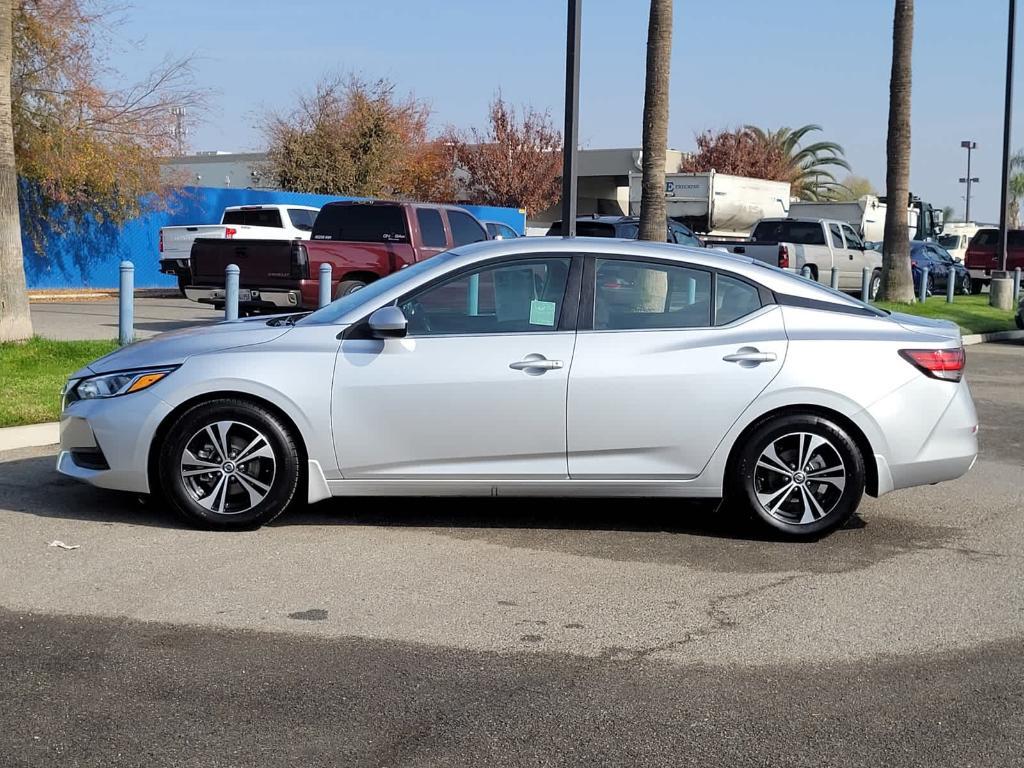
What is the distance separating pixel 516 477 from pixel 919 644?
7.80 ft

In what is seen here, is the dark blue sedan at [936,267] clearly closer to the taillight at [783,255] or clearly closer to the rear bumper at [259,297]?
the taillight at [783,255]

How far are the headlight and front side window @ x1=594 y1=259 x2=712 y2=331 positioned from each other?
238 centimetres

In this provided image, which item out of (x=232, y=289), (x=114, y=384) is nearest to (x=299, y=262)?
(x=232, y=289)

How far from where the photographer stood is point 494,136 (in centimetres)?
5144

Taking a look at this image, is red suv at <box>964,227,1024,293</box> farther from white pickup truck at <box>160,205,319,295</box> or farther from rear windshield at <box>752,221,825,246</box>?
white pickup truck at <box>160,205,319,295</box>

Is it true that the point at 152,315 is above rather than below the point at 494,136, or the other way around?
below

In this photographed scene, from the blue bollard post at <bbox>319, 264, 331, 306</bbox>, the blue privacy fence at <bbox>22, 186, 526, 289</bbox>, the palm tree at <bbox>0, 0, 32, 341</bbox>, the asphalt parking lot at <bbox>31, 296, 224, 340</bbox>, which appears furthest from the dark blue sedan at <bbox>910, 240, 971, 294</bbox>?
the palm tree at <bbox>0, 0, 32, 341</bbox>

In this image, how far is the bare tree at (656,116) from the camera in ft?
57.9

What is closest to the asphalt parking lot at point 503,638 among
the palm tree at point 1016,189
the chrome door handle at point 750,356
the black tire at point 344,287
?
the chrome door handle at point 750,356

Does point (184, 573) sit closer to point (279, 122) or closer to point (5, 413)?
point (5, 413)

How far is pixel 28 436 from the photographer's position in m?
9.55

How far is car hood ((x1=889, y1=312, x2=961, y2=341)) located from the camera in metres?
7.12

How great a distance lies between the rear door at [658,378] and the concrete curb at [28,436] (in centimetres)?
451

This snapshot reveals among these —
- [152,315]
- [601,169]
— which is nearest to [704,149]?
[601,169]
